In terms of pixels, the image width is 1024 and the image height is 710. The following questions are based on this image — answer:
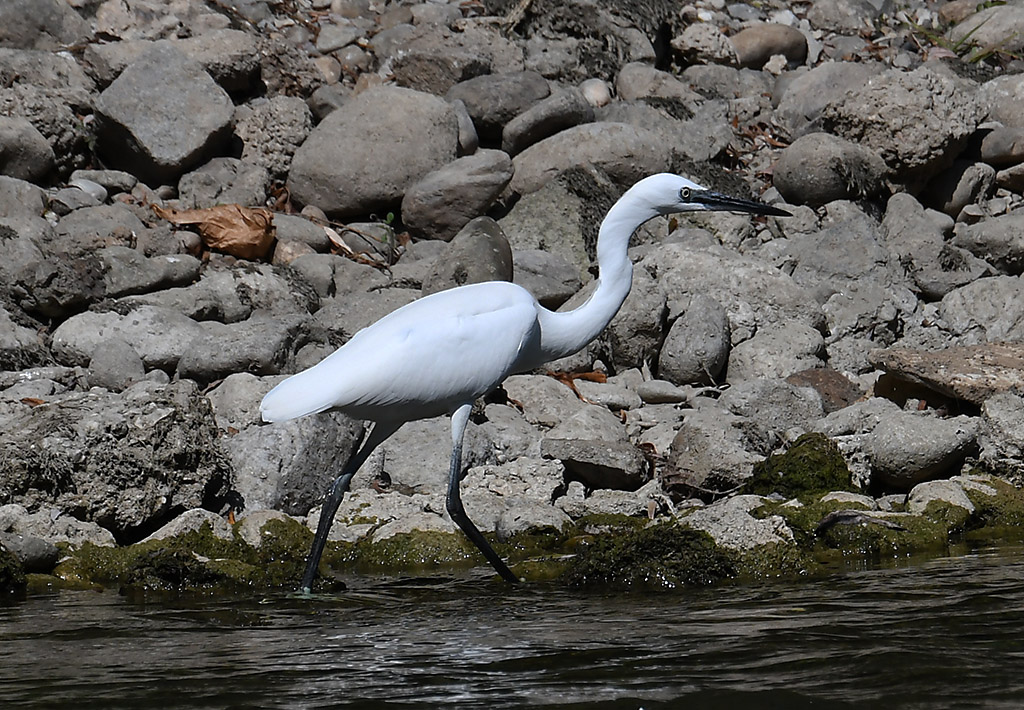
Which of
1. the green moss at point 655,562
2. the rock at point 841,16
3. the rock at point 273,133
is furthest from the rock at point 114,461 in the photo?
the rock at point 841,16

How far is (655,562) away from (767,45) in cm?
1219

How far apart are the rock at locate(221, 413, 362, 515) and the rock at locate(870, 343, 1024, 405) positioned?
414 centimetres

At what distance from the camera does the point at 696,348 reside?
9.85 m

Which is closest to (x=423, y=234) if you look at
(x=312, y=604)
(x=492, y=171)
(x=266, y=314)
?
(x=492, y=171)

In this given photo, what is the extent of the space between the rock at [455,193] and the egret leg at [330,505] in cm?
620

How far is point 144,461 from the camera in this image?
6895mm

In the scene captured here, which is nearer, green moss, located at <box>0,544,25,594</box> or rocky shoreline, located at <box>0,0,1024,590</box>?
green moss, located at <box>0,544,25,594</box>

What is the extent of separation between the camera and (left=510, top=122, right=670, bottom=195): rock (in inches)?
500

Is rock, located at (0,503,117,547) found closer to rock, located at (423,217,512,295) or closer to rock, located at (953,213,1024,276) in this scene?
rock, located at (423,217,512,295)

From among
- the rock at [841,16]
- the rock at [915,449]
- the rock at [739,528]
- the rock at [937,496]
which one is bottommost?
the rock at [739,528]

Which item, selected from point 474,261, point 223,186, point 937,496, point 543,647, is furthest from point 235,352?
point 543,647

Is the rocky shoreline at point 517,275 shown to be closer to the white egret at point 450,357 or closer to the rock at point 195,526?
the rock at point 195,526

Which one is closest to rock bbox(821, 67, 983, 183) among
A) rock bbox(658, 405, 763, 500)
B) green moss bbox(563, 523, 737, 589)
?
rock bbox(658, 405, 763, 500)

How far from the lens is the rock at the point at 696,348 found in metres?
9.84
